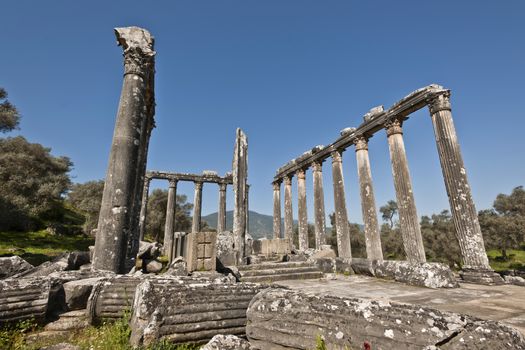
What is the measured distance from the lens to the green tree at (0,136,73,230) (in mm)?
19562

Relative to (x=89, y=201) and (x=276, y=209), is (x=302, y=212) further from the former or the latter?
(x=89, y=201)

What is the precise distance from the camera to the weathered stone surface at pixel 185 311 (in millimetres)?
2967

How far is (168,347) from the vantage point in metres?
2.83

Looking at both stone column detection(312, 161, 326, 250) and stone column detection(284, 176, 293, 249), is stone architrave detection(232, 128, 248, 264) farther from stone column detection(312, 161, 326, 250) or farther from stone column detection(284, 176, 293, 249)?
stone column detection(284, 176, 293, 249)

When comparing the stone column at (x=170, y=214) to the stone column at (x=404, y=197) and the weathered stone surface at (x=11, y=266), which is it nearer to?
the weathered stone surface at (x=11, y=266)

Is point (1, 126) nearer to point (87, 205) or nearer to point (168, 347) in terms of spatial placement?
point (87, 205)

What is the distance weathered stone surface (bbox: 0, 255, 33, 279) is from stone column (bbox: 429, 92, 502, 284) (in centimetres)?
1422

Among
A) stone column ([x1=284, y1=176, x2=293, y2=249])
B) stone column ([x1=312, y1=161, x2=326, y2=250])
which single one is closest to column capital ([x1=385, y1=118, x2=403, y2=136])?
stone column ([x1=312, y1=161, x2=326, y2=250])

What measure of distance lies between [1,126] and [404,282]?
93.3 ft

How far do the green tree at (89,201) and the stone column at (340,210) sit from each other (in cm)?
2779

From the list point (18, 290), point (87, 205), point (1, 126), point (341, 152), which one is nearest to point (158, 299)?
point (18, 290)

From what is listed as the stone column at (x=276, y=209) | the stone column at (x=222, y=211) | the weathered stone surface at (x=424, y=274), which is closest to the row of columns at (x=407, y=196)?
the weathered stone surface at (x=424, y=274)

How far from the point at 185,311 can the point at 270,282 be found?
6939 mm

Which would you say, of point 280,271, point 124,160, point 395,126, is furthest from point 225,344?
point 395,126
